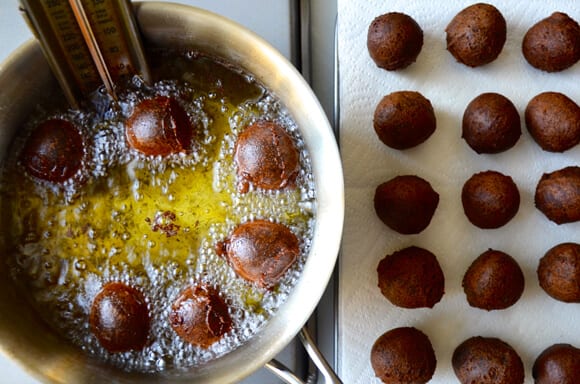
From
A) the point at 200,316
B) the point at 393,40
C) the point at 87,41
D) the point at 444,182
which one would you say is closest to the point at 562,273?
the point at 444,182

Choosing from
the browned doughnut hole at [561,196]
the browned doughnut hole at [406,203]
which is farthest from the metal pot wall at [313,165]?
the browned doughnut hole at [561,196]

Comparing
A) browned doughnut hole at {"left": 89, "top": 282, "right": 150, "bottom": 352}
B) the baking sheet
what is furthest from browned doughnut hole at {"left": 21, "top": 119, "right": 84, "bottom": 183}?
the baking sheet

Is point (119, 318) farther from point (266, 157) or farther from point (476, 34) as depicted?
point (476, 34)

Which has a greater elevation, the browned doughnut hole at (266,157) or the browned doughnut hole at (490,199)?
the browned doughnut hole at (266,157)

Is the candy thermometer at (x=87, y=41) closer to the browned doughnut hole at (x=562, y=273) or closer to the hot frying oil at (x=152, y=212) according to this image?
the hot frying oil at (x=152, y=212)

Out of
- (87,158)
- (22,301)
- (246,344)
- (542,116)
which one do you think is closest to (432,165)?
(542,116)

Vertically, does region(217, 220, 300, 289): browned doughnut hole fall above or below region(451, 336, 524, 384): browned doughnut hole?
above

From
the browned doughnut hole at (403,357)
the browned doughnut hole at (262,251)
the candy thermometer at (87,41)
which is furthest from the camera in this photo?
the browned doughnut hole at (403,357)

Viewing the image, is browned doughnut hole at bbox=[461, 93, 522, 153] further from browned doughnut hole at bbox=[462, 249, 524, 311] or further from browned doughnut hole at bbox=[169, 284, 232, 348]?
browned doughnut hole at bbox=[169, 284, 232, 348]
